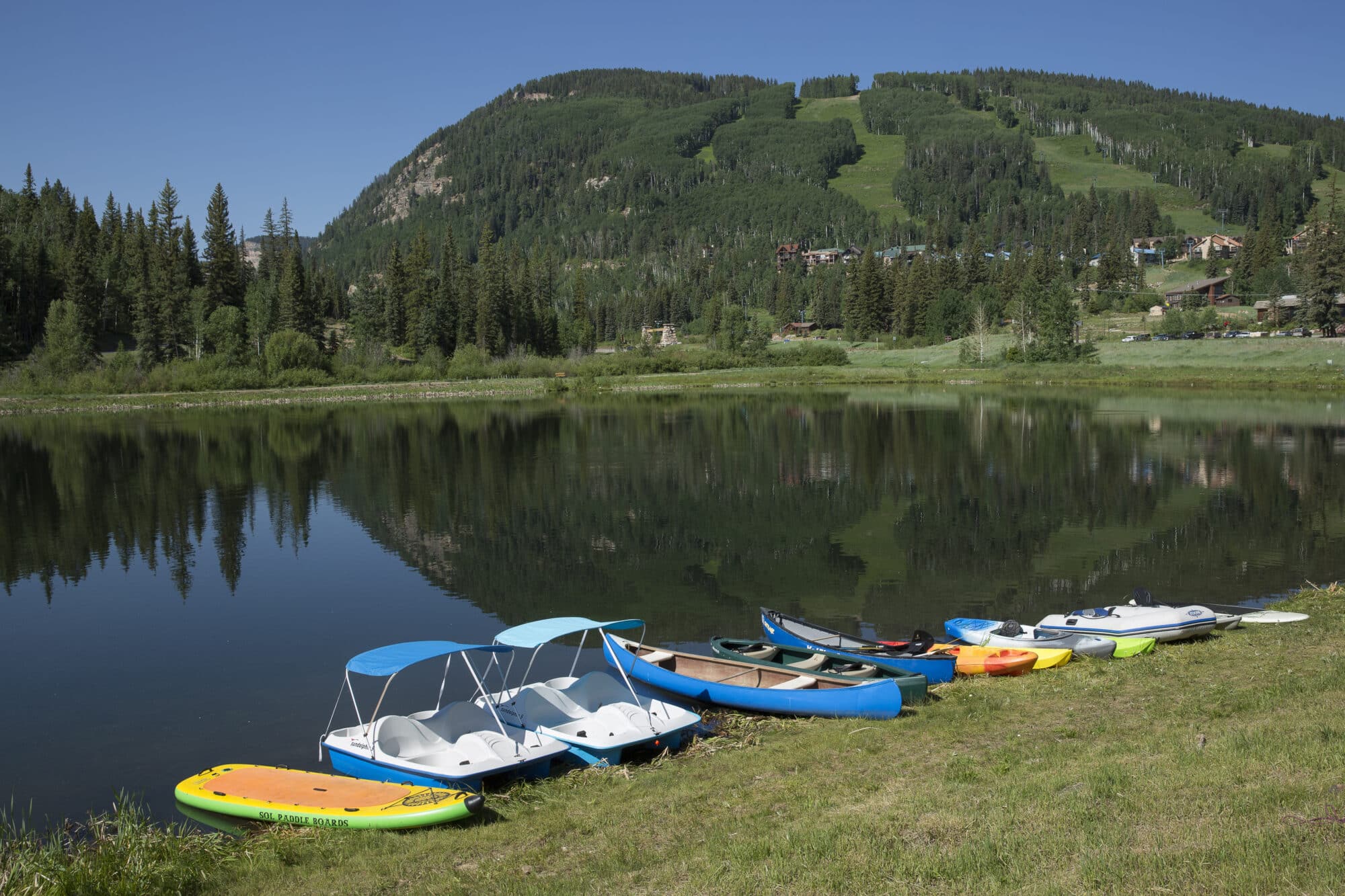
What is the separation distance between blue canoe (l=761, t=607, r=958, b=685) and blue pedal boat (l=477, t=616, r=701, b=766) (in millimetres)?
3572

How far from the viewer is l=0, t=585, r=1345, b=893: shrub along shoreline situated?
23.7 feet

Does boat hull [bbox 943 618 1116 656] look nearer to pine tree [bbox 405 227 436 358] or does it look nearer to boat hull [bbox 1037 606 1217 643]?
boat hull [bbox 1037 606 1217 643]

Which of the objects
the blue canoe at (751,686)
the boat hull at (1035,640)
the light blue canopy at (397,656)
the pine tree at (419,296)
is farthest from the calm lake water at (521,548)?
the pine tree at (419,296)

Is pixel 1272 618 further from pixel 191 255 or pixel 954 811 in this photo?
pixel 191 255

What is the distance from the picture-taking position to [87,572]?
26625 mm

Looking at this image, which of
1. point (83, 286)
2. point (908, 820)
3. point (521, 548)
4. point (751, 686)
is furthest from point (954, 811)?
point (83, 286)

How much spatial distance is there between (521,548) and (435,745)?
16276 mm

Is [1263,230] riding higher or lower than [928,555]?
higher

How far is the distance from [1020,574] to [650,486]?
58.9ft

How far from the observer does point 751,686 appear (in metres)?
14.7

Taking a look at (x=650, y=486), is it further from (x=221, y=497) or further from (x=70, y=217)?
(x=70, y=217)

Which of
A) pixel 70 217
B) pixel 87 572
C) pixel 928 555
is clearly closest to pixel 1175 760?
pixel 928 555

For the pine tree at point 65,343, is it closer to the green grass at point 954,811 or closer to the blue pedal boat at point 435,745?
the blue pedal boat at point 435,745

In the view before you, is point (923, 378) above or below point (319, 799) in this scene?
above
